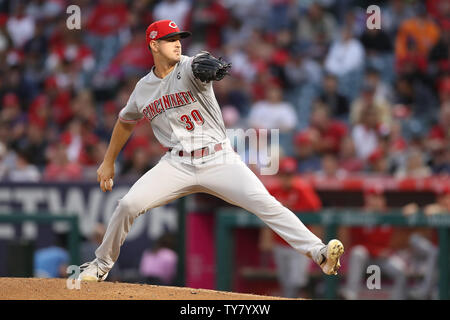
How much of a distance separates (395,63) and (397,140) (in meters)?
1.88

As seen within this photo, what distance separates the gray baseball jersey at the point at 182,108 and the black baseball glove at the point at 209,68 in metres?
0.19

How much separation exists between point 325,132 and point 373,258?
280 centimetres

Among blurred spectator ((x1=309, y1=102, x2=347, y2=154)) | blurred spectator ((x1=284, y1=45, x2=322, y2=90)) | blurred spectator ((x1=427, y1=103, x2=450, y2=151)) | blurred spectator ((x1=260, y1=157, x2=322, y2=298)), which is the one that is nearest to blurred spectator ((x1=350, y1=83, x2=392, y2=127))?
blurred spectator ((x1=309, y1=102, x2=347, y2=154))

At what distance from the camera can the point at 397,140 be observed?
32.7 ft

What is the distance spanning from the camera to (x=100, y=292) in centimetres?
515

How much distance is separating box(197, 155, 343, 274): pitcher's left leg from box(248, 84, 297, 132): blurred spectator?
5.44 meters

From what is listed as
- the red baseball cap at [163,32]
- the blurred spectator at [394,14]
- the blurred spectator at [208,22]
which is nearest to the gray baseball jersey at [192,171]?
the red baseball cap at [163,32]

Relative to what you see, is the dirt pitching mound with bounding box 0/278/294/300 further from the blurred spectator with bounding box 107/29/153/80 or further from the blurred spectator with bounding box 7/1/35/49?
the blurred spectator with bounding box 7/1/35/49

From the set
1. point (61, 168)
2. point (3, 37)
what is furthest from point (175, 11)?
point (61, 168)

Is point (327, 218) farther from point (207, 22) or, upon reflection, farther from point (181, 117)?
point (207, 22)

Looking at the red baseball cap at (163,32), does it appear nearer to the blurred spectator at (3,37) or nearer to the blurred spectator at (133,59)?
the blurred spectator at (133,59)

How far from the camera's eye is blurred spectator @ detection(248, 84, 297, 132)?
1088 centimetres

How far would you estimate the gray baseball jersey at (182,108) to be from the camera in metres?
5.24
